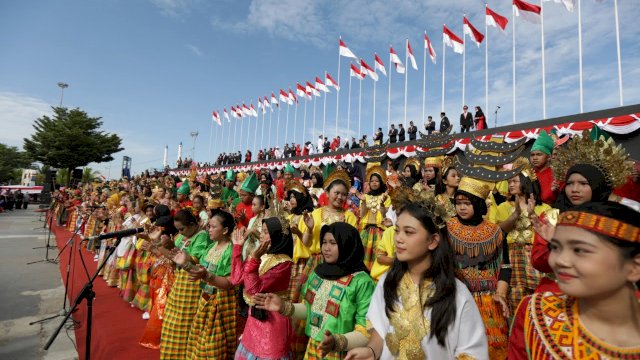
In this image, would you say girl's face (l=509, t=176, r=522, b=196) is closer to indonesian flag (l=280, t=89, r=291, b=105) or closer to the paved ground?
the paved ground

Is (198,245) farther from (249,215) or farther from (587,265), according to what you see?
(587,265)

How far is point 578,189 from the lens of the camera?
258cm

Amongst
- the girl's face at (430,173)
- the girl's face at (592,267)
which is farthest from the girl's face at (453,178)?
the girl's face at (592,267)

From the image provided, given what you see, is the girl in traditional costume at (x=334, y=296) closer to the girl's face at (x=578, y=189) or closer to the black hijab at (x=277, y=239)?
the black hijab at (x=277, y=239)

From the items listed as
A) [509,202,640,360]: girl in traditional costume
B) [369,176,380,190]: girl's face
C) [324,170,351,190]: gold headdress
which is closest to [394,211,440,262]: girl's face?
[509,202,640,360]: girl in traditional costume

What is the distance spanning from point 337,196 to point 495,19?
55.9ft

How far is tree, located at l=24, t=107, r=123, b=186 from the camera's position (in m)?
34.1

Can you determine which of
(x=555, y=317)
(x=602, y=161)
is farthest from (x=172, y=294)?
(x=602, y=161)

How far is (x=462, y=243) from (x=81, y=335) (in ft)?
17.0

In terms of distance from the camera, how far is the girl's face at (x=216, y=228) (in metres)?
3.60

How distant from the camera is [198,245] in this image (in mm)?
4016

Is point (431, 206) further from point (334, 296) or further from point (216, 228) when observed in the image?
point (216, 228)

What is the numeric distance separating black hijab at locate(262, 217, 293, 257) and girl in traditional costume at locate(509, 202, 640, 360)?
2039 mm

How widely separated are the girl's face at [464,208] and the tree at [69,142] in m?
41.0
